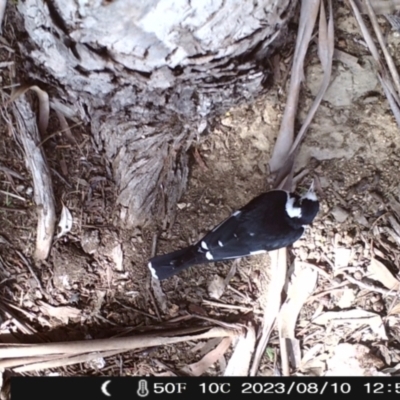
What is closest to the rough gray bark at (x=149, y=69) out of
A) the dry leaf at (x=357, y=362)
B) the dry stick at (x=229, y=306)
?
the dry stick at (x=229, y=306)

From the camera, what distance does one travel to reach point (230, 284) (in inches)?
62.4

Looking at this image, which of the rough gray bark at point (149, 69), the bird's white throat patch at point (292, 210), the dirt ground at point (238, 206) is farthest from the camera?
the dirt ground at point (238, 206)

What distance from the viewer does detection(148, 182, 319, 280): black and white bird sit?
1.46 meters

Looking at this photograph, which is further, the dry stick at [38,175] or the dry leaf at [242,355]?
the dry leaf at [242,355]

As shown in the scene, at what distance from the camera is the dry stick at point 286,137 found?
4.87 ft

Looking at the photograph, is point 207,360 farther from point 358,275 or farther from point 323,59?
point 323,59

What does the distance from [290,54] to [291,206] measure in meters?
0.44

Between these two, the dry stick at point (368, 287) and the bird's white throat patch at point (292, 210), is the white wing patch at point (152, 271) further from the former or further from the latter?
the dry stick at point (368, 287)

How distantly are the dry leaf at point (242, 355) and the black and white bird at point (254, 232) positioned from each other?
25 cm

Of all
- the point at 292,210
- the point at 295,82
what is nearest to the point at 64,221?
the point at 292,210

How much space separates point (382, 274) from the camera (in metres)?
1.55

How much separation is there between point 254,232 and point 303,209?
0.48 feet
